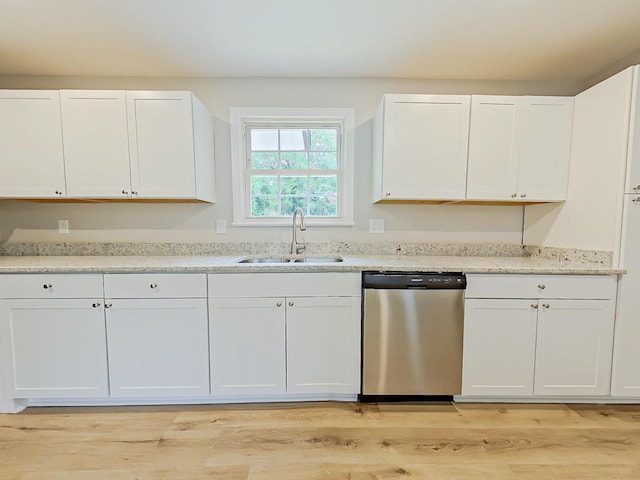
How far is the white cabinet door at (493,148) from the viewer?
203 cm

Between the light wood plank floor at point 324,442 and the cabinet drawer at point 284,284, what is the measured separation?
736mm

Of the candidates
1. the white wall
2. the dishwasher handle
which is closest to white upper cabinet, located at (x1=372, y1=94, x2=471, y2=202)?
the white wall

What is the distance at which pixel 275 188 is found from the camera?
2502 millimetres

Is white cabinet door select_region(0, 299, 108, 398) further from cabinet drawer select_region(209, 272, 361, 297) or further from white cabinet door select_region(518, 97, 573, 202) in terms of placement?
white cabinet door select_region(518, 97, 573, 202)

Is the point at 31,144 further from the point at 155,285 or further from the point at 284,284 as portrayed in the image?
the point at 284,284

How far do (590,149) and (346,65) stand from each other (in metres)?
1.74

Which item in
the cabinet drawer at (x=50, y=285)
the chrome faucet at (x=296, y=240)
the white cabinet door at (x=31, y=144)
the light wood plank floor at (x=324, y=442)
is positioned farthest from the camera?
the chrome faucet at (x=296, y=240)

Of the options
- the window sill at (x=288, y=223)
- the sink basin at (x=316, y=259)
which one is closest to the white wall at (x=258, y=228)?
the window sill at (x=288, y=223)

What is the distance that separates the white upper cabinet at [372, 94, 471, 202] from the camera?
6.66ft

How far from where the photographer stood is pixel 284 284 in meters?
1.82

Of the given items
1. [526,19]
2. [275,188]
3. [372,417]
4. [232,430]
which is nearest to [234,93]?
[275,188]

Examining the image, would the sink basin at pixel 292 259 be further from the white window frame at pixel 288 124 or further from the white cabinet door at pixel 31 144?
the white cabinet door at pixel 31 144

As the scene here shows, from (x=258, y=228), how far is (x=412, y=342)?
1.45 metres

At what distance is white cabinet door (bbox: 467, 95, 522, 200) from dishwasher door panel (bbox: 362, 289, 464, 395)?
826 millimetres
